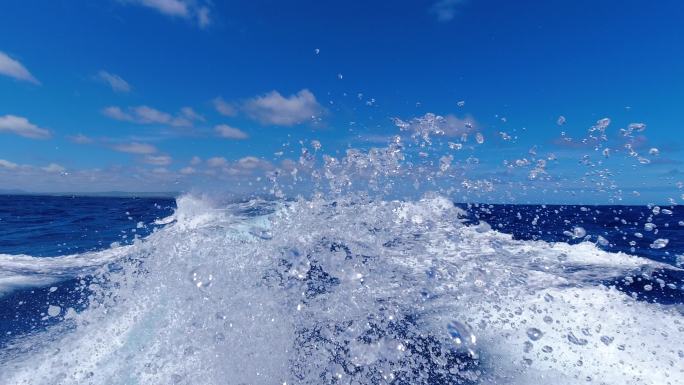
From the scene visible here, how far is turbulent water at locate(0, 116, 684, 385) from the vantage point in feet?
16.4

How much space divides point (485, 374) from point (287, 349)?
2.50m

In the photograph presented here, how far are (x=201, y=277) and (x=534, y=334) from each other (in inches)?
206

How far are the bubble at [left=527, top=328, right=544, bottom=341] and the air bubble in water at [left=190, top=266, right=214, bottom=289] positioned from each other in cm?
493

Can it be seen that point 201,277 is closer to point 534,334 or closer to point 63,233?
point 534,334

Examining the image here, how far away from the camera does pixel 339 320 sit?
616cm

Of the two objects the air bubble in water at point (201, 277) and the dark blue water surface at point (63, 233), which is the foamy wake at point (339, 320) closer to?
the air bubble in water at point (201, 277)

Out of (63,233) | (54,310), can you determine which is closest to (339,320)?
(54,310)

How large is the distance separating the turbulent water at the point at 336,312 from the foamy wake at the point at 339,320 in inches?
1.0

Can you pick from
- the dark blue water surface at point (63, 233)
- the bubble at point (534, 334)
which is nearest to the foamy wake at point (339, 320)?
the bubble at point (534, 334)

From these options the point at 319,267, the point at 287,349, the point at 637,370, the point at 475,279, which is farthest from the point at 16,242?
the point at 637,370

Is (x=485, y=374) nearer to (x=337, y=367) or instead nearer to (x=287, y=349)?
(x=337, y=367)

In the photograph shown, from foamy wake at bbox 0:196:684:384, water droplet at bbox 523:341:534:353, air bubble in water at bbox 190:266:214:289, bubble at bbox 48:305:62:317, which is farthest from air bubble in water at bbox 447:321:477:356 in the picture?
bubble at bbox 48:305:62:317

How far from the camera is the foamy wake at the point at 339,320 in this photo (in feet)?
16.3

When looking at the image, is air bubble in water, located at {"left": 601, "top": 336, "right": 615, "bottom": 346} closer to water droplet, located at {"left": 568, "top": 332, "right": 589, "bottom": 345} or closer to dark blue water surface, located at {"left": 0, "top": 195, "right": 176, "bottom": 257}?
water droplet, located at {"left": 568, "top": 332, "right": 589, "bottom": 345}
